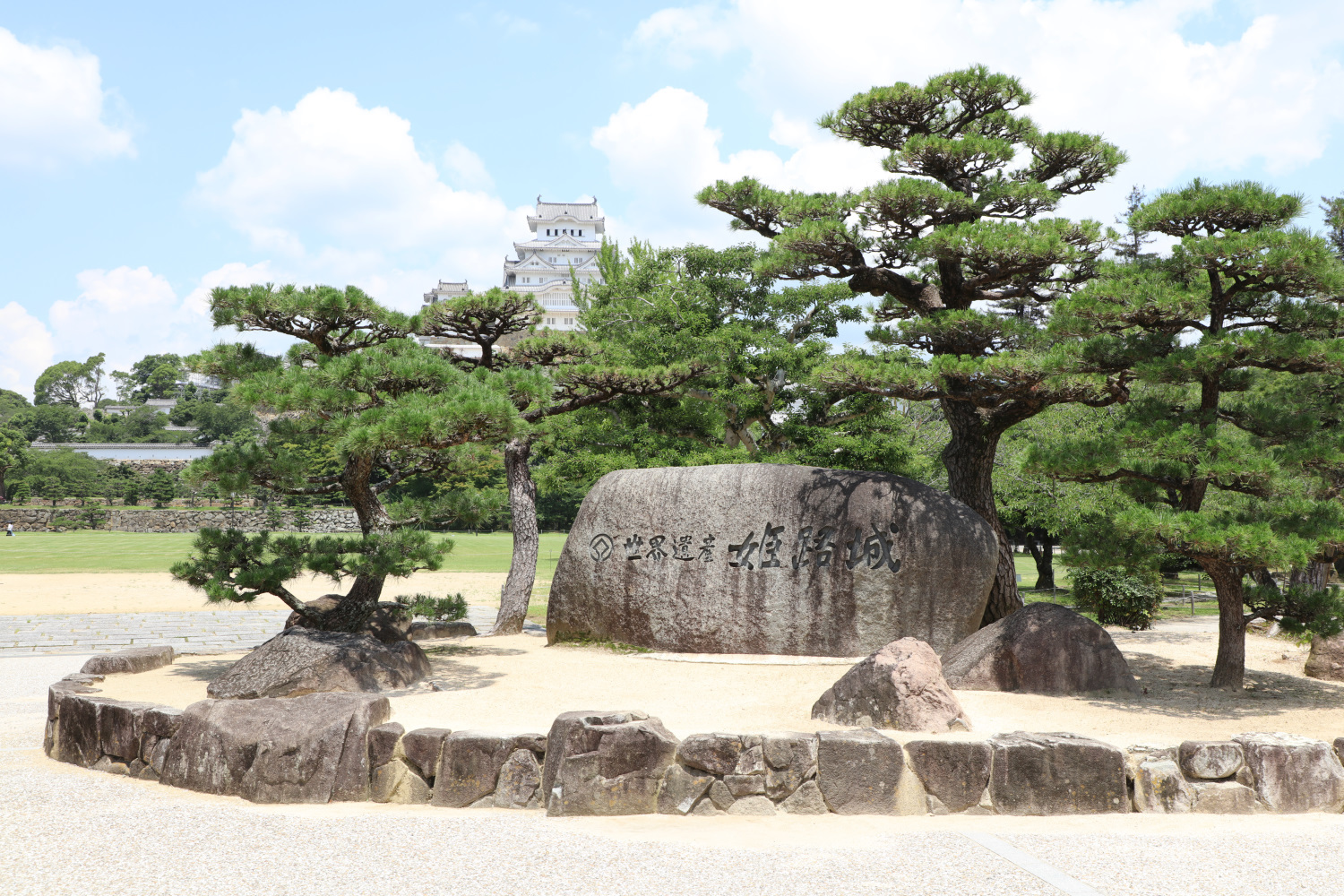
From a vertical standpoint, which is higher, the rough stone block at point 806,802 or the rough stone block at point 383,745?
the rough stone block at point 383,745

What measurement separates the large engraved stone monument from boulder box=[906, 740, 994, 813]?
14.8 ft

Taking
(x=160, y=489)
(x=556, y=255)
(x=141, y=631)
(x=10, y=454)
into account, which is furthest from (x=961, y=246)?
(x=556, y=255)

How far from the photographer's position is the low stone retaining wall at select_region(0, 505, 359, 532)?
39906mm

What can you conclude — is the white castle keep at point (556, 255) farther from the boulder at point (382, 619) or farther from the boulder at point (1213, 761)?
the boulder at point (1213, 761)

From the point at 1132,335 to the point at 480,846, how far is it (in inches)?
265

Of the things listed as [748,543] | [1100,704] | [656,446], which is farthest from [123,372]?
[1100,704]

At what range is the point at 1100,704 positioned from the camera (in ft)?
23.2

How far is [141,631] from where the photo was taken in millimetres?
13031

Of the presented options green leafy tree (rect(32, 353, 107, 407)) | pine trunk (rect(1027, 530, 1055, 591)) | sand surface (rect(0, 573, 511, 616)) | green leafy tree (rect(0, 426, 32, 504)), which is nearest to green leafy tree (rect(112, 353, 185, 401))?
green leafy tree (rect(32, 353, 107, 407))

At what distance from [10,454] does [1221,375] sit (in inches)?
1955

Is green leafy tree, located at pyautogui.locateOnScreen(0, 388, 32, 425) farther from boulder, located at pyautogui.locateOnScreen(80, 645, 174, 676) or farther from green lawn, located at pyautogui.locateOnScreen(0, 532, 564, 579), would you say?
boulder, located at pyautogui.locateOnScreen(80, 645, 174, 676)

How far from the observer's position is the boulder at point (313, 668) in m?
7.10

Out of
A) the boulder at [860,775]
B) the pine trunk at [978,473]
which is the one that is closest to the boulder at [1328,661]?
the pine trunk at [978,473]

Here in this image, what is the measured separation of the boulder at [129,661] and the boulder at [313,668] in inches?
68.9
